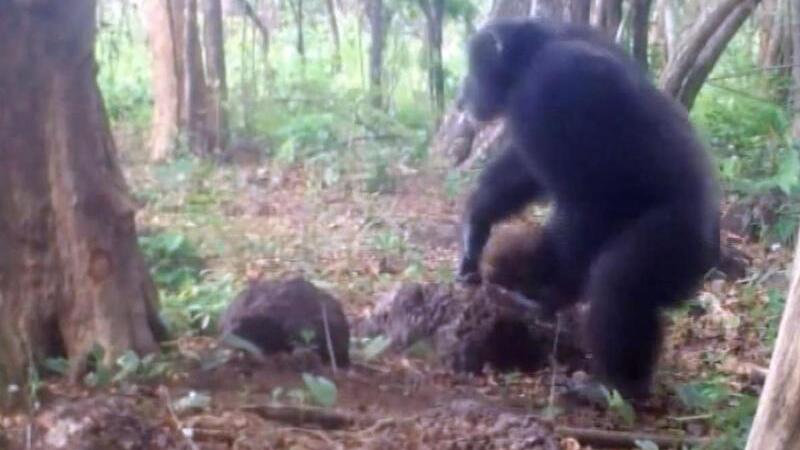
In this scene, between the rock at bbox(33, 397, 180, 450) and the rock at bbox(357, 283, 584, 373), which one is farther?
the rock at bbox(357, 283, 584, 373)

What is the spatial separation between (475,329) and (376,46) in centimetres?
771

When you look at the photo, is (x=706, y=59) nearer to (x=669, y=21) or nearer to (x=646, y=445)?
(x=646, y=445)

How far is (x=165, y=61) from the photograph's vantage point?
10.8 metres

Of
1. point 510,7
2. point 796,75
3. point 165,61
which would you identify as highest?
point 510,7

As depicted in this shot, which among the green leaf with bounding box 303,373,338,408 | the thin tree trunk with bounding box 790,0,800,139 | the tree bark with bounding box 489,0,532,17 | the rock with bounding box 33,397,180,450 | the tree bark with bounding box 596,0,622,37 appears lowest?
the green leaf with bounding box 303,373,338,408

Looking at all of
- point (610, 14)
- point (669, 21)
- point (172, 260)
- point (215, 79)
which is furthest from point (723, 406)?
point (669, 21)

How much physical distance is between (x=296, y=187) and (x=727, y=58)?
4.89m

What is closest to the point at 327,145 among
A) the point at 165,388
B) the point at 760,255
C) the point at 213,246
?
the point at 213,246

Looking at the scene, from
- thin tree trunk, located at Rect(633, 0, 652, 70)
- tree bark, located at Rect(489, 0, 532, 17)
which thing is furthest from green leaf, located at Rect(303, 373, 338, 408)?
tree bark, located at Rect(489, 0, 532, 17)

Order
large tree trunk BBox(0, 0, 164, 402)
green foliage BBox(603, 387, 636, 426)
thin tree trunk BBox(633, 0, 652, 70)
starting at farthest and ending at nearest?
thin tree trunk BBox(633, 0, 652, 70) → green foliage BBox(603, 387, 636, 426) → large tree trunk BBox(0, 0, 164, 402)

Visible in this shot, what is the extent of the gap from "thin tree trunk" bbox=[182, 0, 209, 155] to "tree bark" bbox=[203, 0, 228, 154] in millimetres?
69

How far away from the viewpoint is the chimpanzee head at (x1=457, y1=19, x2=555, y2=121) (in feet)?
15.4

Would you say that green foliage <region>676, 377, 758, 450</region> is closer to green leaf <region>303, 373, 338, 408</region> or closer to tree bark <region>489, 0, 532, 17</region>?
green leaf <region>303, 373, 338, 408</region>

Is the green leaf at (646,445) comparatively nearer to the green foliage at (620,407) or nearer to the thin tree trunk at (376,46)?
the green foliage at (620,407)
